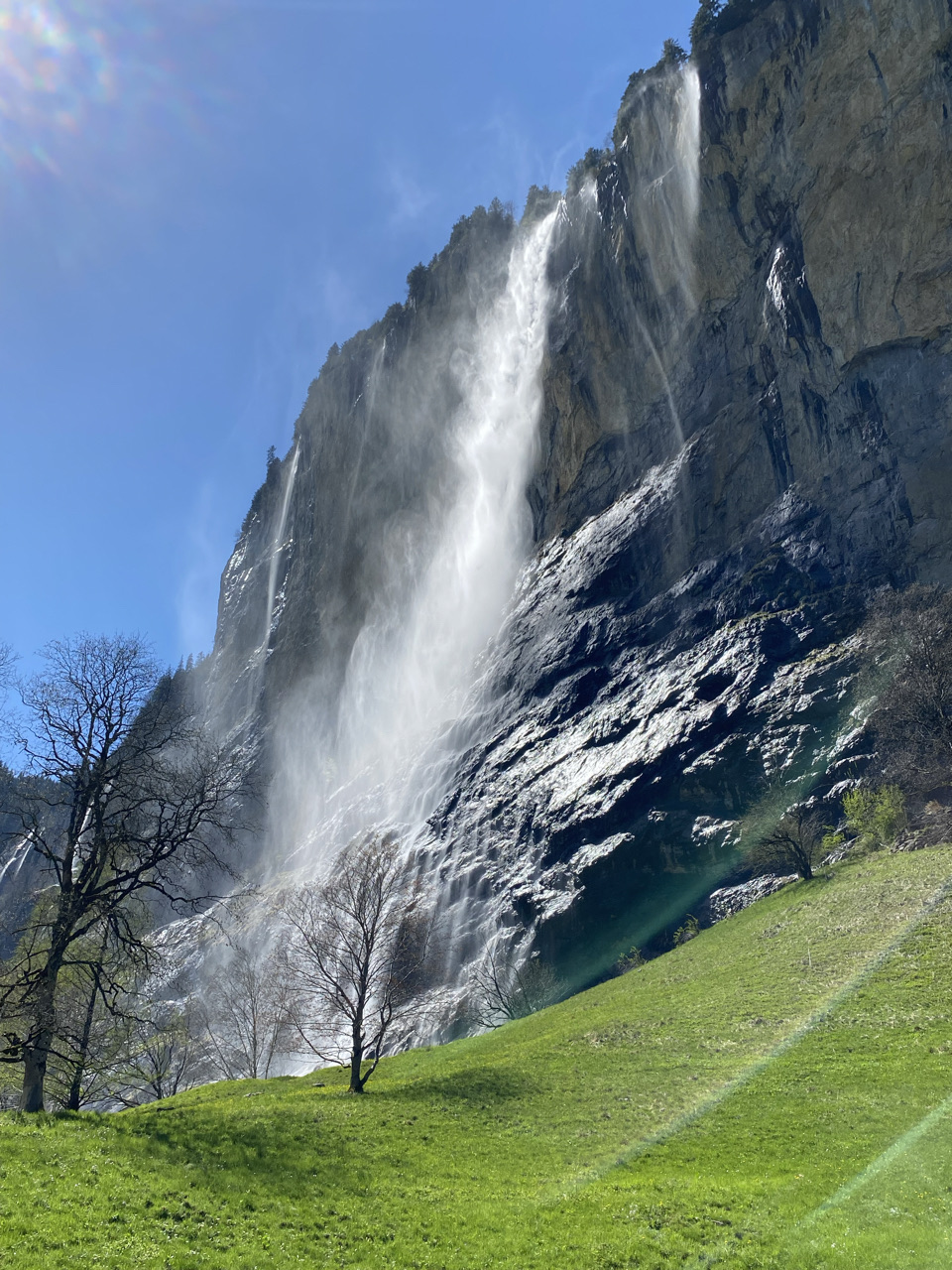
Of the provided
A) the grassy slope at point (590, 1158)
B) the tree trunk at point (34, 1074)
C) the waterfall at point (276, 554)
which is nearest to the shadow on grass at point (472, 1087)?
the grassy slope at point (590, 1158)

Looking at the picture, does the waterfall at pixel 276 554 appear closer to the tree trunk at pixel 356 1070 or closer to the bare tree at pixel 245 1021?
the bare tree at pixel 245 1021

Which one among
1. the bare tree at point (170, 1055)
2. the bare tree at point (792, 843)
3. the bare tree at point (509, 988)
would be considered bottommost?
the bare tree at point (170, 1055)

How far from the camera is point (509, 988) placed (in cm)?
4200

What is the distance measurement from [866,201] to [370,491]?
60.1m

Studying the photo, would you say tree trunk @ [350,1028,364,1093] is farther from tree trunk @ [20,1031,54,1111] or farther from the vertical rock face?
the vertical rock face

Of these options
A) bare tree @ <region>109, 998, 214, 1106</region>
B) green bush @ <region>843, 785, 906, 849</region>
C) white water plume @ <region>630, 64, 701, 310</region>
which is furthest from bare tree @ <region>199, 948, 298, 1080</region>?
white water plume @ <region>630, 64, 701, 310</region>

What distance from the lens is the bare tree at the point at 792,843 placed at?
36.2 metres

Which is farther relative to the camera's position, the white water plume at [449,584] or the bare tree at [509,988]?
the white water plume at [449,584]

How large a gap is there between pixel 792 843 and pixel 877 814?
3.85 m

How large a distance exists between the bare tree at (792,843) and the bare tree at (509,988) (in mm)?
12272

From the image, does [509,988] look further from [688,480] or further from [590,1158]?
[688,480]

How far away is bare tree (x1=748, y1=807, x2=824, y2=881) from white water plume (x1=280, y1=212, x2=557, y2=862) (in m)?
30.2

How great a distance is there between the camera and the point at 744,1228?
981cm

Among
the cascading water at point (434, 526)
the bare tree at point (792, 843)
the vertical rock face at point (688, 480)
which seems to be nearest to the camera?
the bare tree at point (792, 843)
